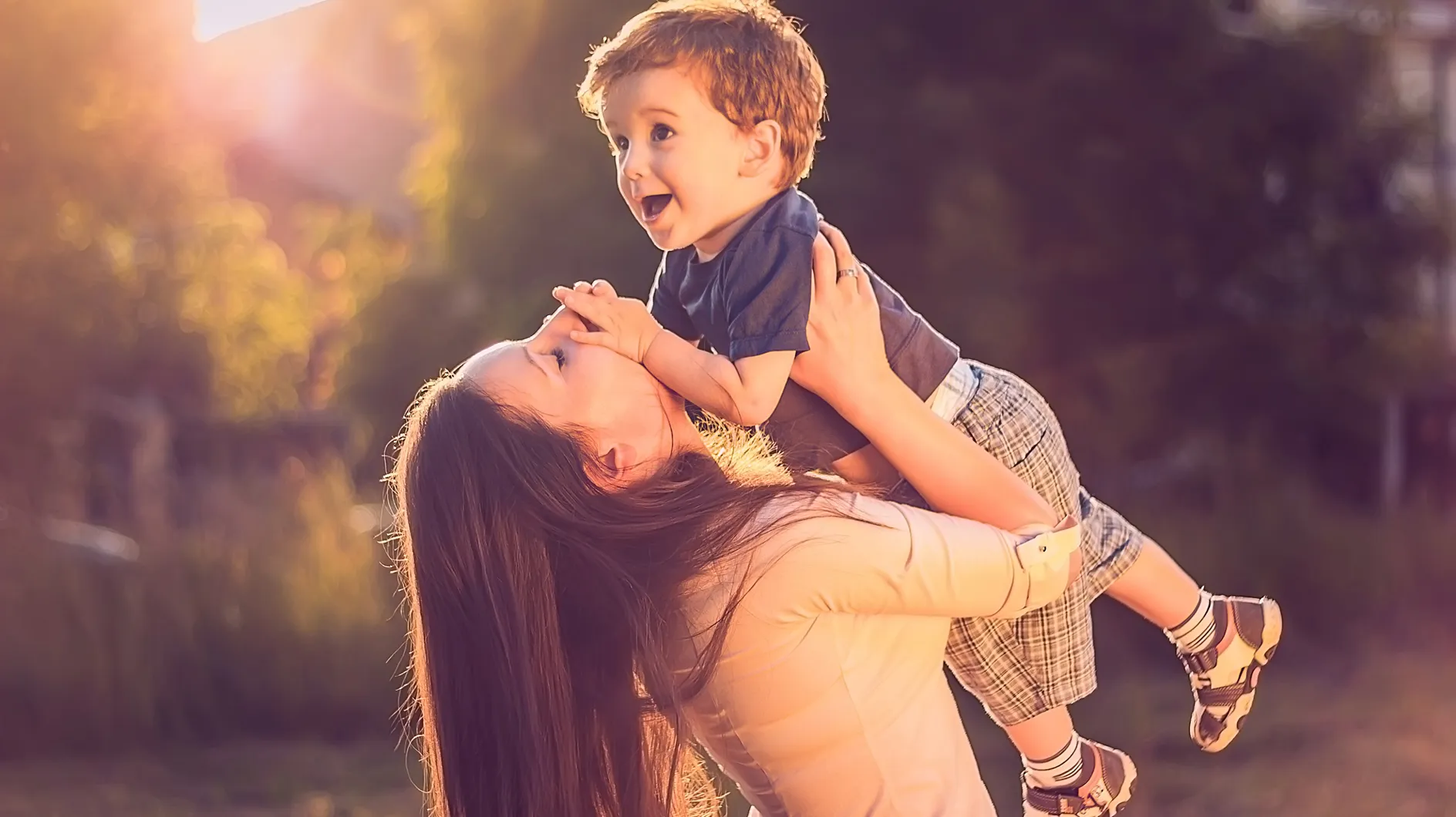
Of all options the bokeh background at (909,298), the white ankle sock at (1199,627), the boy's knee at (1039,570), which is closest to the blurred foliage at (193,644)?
the bokeh background at (909,298)

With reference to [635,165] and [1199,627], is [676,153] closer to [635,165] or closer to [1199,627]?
[635,165]

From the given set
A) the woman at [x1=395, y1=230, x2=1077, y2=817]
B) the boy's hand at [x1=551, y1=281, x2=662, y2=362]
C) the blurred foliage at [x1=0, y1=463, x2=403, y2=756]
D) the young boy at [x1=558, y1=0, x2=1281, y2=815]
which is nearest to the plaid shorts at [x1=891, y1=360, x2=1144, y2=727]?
the young boy at [x1=558, y1=0, x2=1281, y2=815]

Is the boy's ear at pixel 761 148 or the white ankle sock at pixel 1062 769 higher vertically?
the boy's ear at pixel 761 148

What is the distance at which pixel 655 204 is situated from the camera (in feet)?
8.09

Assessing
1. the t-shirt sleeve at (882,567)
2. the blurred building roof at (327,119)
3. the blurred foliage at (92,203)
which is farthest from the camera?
the blurred building roof at (327,119)

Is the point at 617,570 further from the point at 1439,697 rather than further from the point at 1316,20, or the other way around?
the point at 1316,20

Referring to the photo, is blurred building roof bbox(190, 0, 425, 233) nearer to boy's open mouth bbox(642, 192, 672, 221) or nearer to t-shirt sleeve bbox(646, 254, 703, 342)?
t-shirt sleeve bbox(646, 254, 703, 342)

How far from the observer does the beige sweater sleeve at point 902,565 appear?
1915mm

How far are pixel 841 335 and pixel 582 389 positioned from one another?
16.3 inches

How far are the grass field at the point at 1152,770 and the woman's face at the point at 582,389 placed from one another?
4755 millimetres

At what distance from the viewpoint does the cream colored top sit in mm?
1926

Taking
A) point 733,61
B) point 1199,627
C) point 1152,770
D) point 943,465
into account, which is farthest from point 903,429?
point 1152,770

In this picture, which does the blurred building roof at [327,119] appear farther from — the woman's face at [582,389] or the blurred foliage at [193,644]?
the woman's face at [582,389]

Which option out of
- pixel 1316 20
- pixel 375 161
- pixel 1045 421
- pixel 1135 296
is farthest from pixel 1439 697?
pixel 375 161
